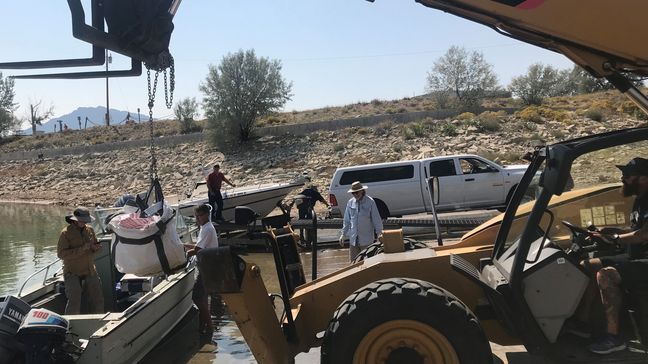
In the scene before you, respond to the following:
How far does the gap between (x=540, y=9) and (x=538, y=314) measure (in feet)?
6.64

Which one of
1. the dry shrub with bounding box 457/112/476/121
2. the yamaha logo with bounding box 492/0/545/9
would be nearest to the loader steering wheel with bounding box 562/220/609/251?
the yamaha logo with bounding box 492/0/545/9

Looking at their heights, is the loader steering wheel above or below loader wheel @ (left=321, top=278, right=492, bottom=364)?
above

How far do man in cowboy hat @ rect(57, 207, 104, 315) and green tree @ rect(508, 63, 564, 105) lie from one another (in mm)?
42011

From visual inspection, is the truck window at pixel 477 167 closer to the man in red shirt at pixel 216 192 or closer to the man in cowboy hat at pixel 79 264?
the man in red shirt at pixel 216 192

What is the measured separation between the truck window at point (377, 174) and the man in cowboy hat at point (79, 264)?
30.0 ft

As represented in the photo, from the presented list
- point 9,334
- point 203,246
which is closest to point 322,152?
point 203,246

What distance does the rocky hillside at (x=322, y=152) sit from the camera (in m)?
28.3

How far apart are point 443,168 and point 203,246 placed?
31.2 ft

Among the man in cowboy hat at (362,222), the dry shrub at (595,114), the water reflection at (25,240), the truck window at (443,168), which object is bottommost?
the water reflection at (25,240)

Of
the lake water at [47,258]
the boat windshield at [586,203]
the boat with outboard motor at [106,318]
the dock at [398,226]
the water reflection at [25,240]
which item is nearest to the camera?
the boat windshield at [586,203]

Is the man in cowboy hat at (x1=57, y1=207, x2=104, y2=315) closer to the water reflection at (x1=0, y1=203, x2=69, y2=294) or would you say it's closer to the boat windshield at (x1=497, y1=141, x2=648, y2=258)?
the water reflection at (x1=0, y1=203, x2=69, y2=294)

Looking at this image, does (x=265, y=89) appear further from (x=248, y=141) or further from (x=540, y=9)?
(x=540, y=9)

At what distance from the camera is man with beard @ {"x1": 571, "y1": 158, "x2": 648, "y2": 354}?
12.2 ft

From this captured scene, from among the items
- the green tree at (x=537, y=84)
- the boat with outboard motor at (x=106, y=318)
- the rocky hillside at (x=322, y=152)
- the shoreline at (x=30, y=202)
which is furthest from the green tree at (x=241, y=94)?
the boat with outboard motor at (x=106, y=318)
